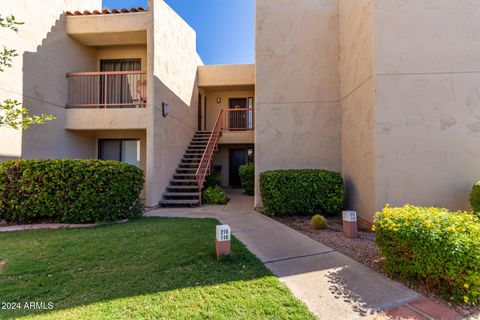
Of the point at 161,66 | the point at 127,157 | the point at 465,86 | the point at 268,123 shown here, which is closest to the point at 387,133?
the point at 465,86

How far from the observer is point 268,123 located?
7.21m

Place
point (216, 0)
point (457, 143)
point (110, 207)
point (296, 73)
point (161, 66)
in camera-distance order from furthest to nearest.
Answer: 1. point (216, 0)
2. point (161, 66)
3. point (296, 73)
4. point (110, 207)
5. point (457, 143)

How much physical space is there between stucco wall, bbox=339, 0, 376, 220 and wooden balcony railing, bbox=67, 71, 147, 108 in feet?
20.7

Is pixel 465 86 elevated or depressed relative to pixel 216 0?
depressed

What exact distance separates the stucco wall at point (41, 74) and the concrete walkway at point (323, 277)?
20.4 feet

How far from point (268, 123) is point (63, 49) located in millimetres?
7117

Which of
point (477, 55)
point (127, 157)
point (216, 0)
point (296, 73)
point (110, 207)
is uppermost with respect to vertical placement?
point (216, 0)

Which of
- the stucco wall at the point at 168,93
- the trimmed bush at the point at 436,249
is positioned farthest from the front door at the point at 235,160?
the trimmed bush at the point at 436,249

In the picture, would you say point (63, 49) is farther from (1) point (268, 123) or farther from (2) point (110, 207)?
(1) point (268, 123)

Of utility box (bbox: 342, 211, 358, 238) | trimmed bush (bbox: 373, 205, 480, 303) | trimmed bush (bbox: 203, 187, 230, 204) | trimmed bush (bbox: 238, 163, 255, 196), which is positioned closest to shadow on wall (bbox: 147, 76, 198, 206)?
trimmed bush (bbox: 203, 187, 230, 204)

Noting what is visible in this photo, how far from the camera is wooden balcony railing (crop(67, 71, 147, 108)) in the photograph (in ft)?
25.0

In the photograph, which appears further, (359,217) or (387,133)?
(359,217)

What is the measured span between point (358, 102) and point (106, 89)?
25.6ft

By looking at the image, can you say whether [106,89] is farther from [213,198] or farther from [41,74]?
[213,198]
